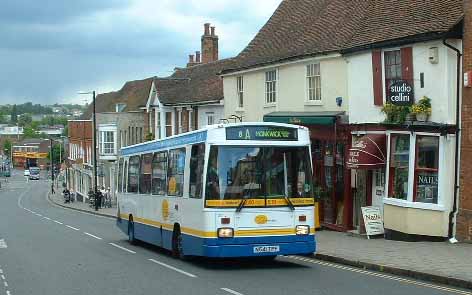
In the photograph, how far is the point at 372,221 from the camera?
70.9 feet

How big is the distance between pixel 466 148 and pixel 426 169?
1.43m

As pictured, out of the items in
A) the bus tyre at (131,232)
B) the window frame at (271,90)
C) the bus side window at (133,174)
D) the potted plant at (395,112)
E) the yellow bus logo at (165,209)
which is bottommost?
the bus tyre at (131,232)

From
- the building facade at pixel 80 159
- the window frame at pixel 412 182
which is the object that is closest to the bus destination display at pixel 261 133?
the window frame at pixel 412 182

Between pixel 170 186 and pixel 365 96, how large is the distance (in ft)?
26.7

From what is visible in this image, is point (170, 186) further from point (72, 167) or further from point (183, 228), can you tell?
point (72, 167)

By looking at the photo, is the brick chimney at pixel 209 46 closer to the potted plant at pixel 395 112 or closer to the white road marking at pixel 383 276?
the potted plant at pixel 395 112

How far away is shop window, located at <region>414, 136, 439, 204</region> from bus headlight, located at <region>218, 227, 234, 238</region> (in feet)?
23.5

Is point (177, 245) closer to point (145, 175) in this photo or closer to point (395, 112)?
point (145, 175)

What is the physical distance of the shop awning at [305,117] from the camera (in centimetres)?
2452

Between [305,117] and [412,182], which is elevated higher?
[305,117]

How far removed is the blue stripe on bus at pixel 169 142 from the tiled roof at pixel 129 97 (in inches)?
1572

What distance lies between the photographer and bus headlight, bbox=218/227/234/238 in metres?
15.1

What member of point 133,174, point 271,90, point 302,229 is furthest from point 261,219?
point 271,90

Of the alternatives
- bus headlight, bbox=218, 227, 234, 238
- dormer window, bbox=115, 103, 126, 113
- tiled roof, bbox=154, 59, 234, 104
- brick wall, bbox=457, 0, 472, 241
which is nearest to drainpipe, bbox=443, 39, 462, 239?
brick wall, bbox=457, 0, 472, 241
